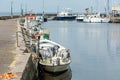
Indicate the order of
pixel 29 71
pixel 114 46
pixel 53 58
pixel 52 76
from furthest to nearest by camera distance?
pixel 114 46, pixel 52 76, pixel 53 58, pixel 29 71

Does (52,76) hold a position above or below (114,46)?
above

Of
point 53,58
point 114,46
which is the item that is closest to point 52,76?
point 53,58

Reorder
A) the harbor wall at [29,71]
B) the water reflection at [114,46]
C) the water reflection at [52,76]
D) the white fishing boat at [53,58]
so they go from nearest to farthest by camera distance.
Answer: the harbor wall at [29,71], the white fishing boat at [53,58], the water reflection at [52,76], the water reflection at [114,46]

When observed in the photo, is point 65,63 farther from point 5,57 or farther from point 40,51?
point 5,57

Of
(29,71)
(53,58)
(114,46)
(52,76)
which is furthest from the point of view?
(114,46)

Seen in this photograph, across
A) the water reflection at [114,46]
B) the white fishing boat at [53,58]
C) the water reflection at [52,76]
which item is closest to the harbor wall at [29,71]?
the white fishing boat at [53,58]

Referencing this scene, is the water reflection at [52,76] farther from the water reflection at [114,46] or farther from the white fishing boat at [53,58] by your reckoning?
the water reflection at [114,46]

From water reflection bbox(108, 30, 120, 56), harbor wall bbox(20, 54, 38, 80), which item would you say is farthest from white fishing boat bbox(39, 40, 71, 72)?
water reflection bbox(108, 30, 120, 56)

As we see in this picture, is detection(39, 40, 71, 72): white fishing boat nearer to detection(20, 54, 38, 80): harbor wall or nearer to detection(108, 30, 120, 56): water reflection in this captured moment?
detection(20, 54, 38, 80): harbor wall

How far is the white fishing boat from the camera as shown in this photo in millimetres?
22730

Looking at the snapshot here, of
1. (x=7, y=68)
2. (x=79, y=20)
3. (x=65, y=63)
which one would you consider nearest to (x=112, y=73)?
(x=65, y=63)

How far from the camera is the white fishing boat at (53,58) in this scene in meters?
22.7

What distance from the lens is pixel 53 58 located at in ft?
76.4

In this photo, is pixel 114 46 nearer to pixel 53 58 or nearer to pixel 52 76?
pixel 52 76
